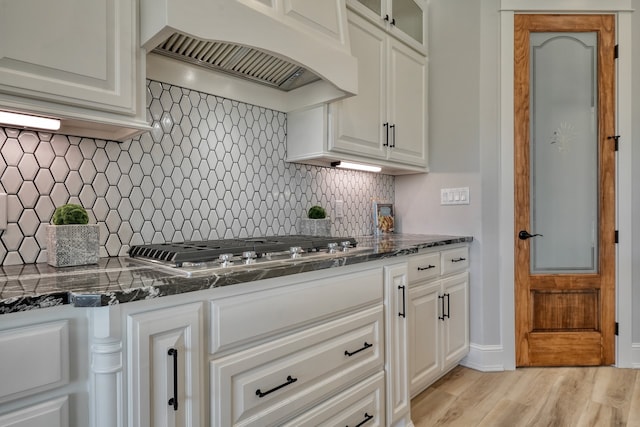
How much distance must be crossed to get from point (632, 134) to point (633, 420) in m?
1.80

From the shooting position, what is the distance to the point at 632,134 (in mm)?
2604

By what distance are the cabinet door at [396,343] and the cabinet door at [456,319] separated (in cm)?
63

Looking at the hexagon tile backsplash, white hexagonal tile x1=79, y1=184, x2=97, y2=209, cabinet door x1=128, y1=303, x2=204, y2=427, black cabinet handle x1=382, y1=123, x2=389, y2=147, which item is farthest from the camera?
black cabinet handle x1=382, y1=123, x2=389, y2=147

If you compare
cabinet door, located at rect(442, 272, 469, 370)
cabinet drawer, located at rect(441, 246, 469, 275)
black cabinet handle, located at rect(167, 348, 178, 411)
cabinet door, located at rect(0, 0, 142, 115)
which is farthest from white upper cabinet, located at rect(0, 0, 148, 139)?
cabinet door, located at rect(442, 272, 469, 370)

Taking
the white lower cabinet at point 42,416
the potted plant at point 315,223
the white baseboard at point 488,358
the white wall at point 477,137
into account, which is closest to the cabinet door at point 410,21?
the white wall at point 477,137

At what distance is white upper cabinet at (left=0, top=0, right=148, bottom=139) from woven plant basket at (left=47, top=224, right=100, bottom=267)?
35 centimetres

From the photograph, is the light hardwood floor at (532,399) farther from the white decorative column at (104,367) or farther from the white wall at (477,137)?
the white decorative column at (104,367)

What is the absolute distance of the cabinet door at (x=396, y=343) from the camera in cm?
171

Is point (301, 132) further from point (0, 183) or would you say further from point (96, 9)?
point (0, 183)

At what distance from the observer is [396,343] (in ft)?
5.76

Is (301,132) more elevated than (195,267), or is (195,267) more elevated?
(301,132)

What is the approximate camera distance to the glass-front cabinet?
2182 mm

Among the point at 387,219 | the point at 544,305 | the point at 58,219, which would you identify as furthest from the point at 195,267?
the point at 544,305

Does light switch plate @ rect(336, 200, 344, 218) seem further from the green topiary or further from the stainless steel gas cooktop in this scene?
the green topiary
